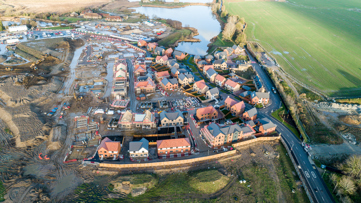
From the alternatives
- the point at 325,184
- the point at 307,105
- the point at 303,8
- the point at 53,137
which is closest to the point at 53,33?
the point at 53,137

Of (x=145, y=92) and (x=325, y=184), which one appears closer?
(x=325, y=184)

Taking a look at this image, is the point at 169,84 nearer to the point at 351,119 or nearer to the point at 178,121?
the point at 178,121

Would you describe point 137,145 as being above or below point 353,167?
below

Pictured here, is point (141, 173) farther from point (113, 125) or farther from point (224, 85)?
point (224, 85)

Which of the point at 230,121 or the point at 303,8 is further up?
the point at 303,8

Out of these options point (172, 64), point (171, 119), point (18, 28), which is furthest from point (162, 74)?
point (18, 28)

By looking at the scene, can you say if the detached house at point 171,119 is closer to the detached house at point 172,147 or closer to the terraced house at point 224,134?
the terraced house at point 224,134
